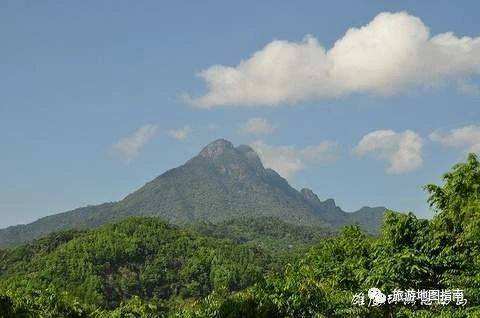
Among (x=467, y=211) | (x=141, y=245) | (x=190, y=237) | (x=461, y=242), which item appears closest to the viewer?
(x=467, y=211)

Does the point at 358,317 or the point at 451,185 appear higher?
the point at 451,185

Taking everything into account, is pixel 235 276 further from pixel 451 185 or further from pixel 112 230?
pixel 451 185

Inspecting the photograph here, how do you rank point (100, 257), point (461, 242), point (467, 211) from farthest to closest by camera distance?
point (100, 257)
point (461, 242)
point (467, 211)

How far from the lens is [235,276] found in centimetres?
13950

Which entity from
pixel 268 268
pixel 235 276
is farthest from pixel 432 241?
pixel 268 268

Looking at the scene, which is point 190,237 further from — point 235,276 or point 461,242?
point 461,242

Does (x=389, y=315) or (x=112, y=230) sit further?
(x=112, y=230)

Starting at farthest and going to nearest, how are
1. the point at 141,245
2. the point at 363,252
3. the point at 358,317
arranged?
1. the point at 141,245
2. the point at 363,252
3. the point at 358,317

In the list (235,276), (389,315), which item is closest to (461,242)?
(389,315)

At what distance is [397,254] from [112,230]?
13271 cm

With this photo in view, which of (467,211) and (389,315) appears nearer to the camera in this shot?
(467,211)

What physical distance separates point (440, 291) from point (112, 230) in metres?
135

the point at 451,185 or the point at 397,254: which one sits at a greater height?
the point at 451,185

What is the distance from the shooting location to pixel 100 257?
13275cm
